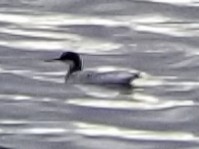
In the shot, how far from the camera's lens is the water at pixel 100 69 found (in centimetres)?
115

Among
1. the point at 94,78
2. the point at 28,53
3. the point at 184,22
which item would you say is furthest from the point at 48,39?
the point at 184,22

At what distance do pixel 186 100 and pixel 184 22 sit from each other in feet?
0.85

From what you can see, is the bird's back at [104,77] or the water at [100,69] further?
the bird's back at [104,77]

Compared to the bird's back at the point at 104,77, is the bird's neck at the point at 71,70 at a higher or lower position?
higher

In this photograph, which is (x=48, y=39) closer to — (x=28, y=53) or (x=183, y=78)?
(x=28, y=53)

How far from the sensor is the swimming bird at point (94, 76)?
1268mm

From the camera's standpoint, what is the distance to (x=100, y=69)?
1309 mm

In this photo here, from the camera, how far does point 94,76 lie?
1.29m

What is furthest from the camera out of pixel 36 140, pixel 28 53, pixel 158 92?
pixel 28 53

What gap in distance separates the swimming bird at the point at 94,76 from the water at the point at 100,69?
0.02 metres

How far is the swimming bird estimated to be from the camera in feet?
4.16

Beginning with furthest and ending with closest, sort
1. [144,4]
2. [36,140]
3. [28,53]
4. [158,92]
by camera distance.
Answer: [144,4] < [28,53] < [158,92] < [36,140]

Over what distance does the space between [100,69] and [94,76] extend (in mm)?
24

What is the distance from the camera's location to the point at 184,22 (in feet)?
4.69
